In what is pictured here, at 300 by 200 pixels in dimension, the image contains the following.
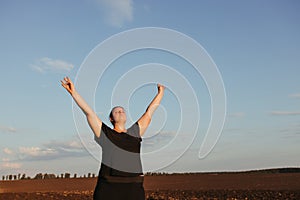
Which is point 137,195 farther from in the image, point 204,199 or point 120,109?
point 204,199

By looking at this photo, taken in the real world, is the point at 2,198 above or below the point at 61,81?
above

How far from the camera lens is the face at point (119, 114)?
4414 millimetres

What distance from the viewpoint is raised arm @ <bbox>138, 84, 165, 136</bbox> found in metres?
4.68

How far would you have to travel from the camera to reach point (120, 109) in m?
4.42

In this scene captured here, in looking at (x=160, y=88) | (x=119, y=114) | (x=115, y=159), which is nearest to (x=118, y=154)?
(x=115, y=159)

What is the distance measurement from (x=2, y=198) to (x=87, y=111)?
91.0 feet

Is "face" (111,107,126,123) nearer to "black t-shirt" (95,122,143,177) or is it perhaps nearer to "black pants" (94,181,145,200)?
"black t-shirt" (95,122,143,177)

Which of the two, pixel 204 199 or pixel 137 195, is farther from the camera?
pixel 204 199

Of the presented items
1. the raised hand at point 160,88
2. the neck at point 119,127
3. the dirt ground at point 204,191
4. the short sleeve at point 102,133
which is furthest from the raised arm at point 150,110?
the dirt ground at point 204,191

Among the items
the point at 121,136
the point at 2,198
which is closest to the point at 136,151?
the point at 121,136

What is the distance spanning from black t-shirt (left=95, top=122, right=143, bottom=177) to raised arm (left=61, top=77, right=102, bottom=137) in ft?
0.23

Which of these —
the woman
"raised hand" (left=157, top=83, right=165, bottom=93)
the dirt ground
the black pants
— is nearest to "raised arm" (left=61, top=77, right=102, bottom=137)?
the woman

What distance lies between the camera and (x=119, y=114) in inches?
174

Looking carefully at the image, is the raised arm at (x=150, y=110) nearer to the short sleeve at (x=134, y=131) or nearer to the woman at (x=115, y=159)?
the short sleeve at (x=134, y=131)
